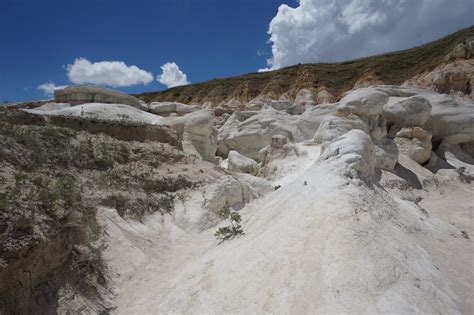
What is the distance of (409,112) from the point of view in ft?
43.3

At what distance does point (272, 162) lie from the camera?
41.3 feet

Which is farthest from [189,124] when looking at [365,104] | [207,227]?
[365,104]

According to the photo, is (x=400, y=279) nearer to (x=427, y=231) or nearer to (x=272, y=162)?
(x=427, y=231)

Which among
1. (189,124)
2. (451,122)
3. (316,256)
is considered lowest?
(451,122)

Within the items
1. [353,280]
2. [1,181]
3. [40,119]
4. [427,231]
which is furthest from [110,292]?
[40,119]

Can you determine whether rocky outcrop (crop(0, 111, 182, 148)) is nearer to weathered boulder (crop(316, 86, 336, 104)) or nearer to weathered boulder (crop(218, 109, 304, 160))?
weathered boulder (crop(218, 109, 304, 160))

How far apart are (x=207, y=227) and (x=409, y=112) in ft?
34.2

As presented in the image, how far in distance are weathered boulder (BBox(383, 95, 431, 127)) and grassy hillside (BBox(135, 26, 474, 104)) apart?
2514 centimetres

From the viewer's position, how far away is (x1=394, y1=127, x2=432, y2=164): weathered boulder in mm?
12797

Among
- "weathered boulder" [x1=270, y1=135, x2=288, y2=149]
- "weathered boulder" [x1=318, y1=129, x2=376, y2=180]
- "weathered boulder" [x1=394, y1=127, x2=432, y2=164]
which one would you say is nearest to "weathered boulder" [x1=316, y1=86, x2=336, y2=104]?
"weathered boulder" [x1=394, y1=127, x2=432, y2=164]

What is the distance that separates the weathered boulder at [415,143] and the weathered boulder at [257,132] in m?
5.37

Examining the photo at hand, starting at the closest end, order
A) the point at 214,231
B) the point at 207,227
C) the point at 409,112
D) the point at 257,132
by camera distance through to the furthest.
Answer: the point at 214,231
the point at 207,227
the point at 409,112
the point at 257,132

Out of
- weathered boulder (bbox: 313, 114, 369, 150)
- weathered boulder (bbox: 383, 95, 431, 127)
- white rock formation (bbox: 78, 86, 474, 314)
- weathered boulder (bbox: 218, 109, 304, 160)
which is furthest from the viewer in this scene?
weathered boulder (bbox: 218, 109, 304, 160)

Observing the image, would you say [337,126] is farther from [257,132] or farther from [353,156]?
[257,132]
